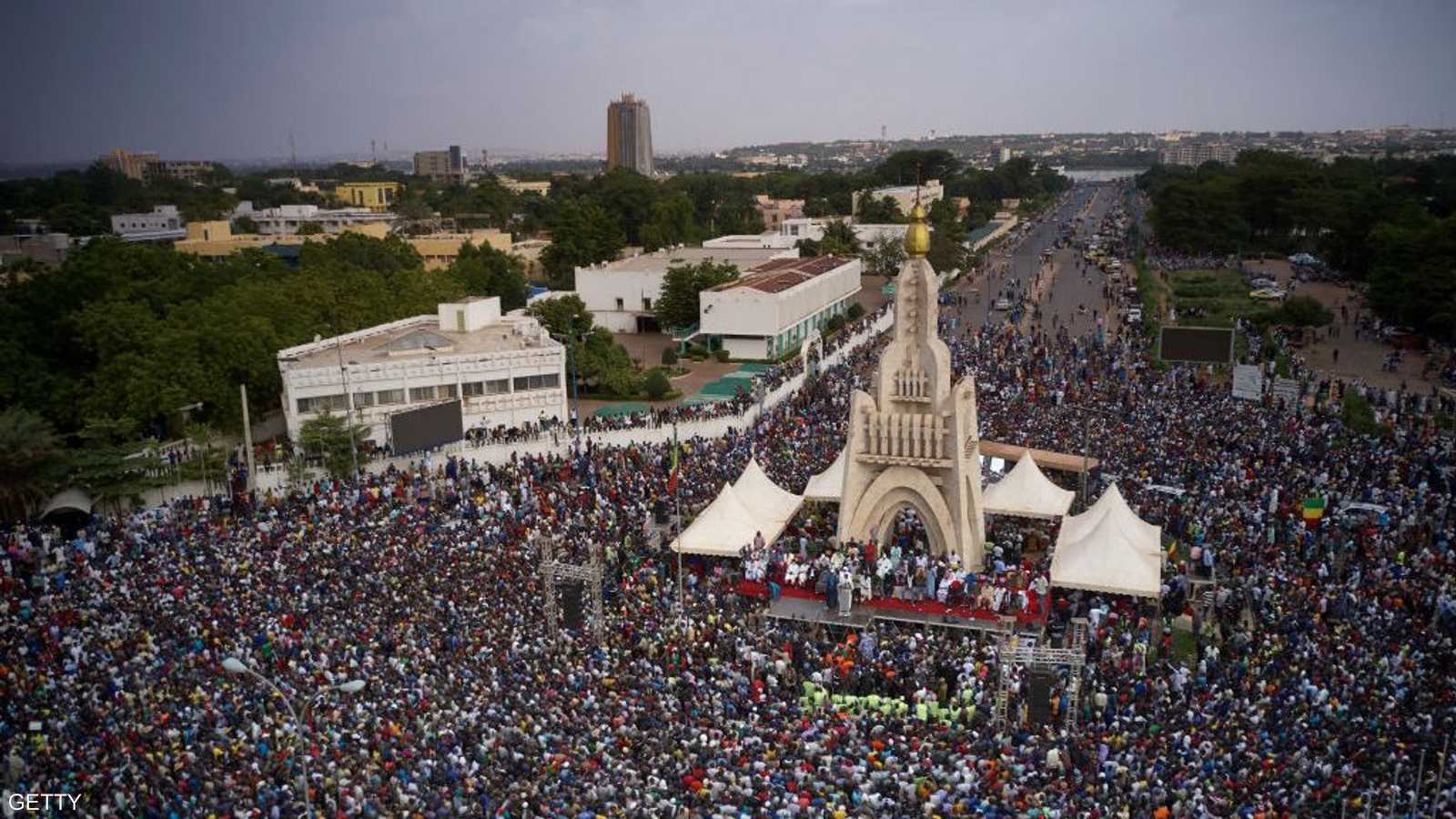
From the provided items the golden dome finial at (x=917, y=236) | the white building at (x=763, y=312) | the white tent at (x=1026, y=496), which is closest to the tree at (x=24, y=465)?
the golden dome finial at (x=917, y=236)

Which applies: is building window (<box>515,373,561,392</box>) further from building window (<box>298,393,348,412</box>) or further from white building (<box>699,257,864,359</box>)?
white building (<box>699,257,864,359</box>)

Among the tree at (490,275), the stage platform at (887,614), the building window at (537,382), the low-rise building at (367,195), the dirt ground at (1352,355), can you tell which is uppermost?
the low-rise building at (367,195)

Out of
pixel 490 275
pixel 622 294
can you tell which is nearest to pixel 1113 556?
pixel 622 294

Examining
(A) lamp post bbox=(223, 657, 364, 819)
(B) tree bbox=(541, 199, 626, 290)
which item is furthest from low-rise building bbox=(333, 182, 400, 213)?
(A) lamp post bbox=(223, 657, 364, 819)

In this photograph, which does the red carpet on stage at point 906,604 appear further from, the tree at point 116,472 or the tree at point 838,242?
the tree at point 838,242

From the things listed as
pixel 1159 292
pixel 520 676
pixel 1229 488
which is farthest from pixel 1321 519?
pixel 1159 292

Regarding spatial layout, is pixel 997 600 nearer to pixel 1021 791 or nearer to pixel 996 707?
pixel 996 707
